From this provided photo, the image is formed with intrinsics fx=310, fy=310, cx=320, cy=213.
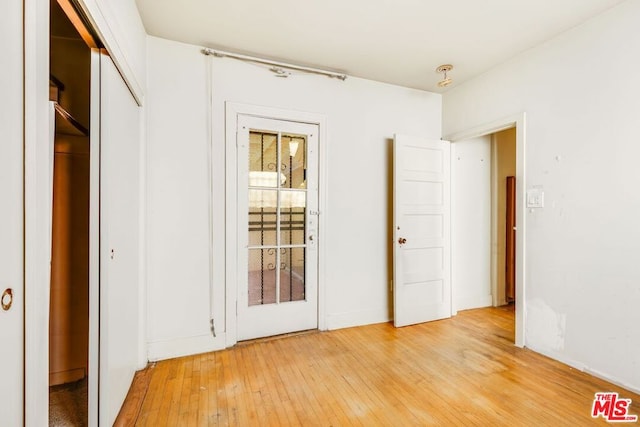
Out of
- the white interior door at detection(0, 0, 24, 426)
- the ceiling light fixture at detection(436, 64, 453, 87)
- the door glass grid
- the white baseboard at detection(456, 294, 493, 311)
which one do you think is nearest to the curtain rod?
the door glass grid

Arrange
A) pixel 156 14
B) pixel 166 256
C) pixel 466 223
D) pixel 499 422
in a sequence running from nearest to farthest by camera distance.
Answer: pixel 499 422, pixel 156 14, pixel 166 256, pixel 466 223

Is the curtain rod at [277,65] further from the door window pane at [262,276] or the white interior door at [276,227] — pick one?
the door window pane at [262,276]

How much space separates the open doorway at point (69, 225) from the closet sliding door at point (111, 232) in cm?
29

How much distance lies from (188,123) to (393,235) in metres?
2.25

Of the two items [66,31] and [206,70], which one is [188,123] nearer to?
[206,70]

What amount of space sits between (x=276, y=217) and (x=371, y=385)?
163 cm

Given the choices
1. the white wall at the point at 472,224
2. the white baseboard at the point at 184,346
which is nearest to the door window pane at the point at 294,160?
the white baseboard at the point at 184,346

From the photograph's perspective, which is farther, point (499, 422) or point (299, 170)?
point (299, 170)

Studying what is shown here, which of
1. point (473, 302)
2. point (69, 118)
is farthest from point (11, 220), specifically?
point (473, 302)

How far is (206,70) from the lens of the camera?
2.70 m

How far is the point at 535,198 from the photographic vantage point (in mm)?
2662

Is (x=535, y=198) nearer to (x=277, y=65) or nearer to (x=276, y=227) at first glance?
(x=276, y=227)

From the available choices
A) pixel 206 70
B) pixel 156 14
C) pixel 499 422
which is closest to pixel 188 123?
pixel 206 70

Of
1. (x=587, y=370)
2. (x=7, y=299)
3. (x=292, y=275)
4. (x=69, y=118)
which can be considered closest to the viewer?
(x=7, y=299)
